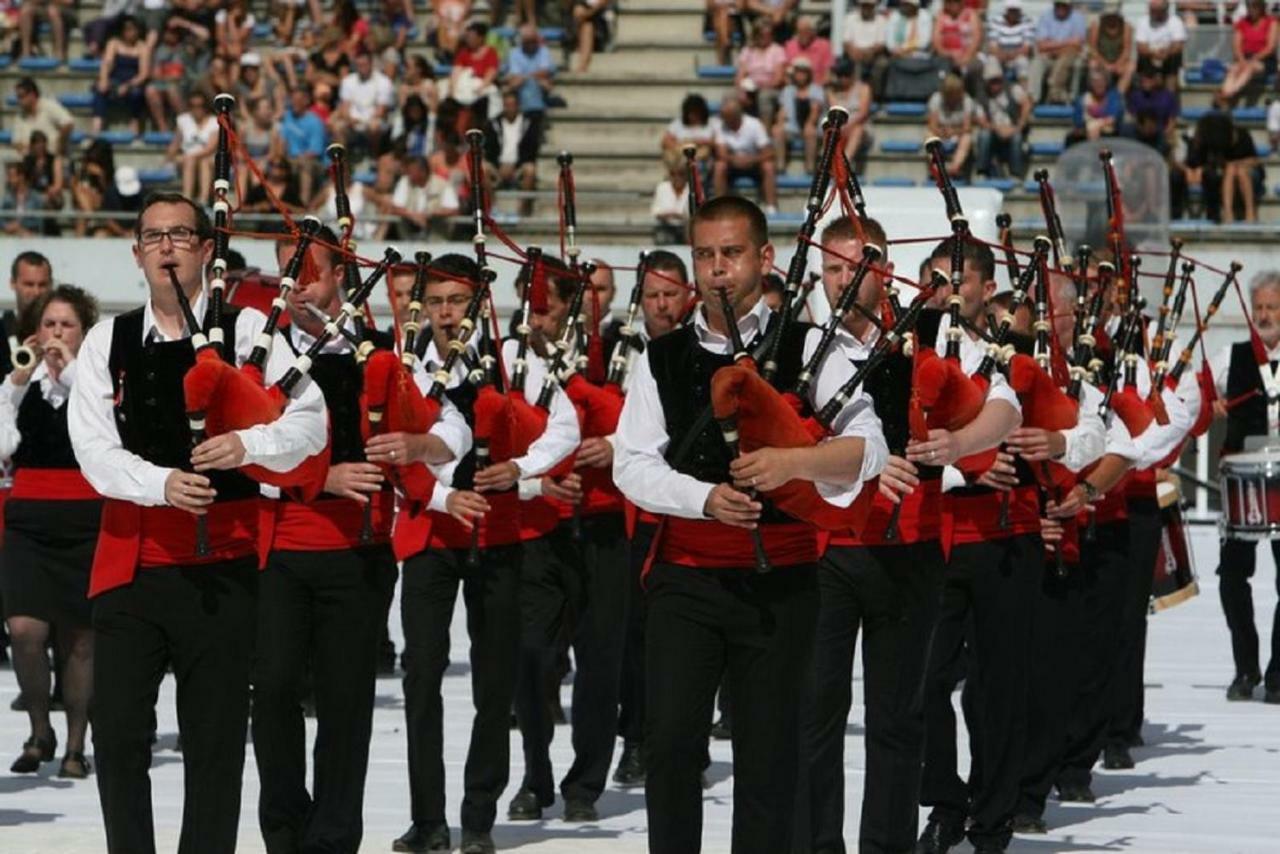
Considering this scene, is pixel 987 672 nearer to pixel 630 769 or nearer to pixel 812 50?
pixel 630 769

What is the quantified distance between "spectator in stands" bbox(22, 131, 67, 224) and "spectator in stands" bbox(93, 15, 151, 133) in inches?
52.4

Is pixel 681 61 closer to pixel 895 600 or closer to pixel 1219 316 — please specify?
pixel 1219 316

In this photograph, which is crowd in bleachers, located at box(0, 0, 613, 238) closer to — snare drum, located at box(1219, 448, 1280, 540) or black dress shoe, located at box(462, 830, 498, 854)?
snare drum, located at box(1219, 448, 1280, 540)

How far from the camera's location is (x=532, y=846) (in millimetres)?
8609

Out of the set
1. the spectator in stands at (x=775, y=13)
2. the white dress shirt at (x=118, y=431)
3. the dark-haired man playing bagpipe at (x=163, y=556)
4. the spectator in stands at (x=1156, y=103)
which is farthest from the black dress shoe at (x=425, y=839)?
the spectator in stands at (x=775, y=13)

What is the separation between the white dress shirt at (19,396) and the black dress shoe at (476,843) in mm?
2558

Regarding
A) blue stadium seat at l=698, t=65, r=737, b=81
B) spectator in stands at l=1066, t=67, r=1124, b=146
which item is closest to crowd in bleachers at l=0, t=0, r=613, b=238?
blue stadium seat at l=698, t=65, r=737, b=81

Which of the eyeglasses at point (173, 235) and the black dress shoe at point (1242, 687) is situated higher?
the eyeglasses at point (173, 235)

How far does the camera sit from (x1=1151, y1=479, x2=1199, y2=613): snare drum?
37.8 feet

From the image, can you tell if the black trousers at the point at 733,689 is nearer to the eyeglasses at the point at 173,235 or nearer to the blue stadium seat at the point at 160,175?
the eyeglasses at the point at 173,235

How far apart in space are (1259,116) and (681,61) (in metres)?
5.06

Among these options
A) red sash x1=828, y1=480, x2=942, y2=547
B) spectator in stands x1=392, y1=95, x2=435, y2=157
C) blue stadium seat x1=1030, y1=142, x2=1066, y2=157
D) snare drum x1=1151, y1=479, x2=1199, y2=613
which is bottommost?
snare drum x1=1151, y1=479, x2=1199, y2=613

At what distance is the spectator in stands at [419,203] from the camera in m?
20.6

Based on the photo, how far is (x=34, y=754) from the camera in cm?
1006
